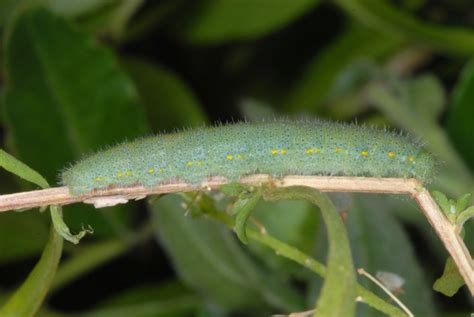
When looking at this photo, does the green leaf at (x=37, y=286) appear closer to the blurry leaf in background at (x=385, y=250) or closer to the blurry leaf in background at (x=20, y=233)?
the blurry leaf in background at (x=385, y=250)

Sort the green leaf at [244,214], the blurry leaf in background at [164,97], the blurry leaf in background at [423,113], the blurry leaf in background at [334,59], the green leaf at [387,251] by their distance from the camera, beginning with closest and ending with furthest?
→ the green leaf at [244,214] → the green leaf at [387,251] → the blurry leaf in background at [423,113] → the blurry leaf in background at [164,97] → the blurry leaf in background at [334,59]

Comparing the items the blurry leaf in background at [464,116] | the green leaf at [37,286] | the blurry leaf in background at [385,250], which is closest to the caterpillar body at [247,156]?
the green leaf at [37,286]

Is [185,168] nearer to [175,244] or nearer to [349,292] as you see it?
[349,292]

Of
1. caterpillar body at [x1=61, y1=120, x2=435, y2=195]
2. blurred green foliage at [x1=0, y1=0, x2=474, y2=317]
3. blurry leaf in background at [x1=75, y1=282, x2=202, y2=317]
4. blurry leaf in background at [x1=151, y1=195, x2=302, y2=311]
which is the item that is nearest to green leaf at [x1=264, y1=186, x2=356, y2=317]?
caterpillar body at [x1=61, y1=120, x2=435, y2=195]

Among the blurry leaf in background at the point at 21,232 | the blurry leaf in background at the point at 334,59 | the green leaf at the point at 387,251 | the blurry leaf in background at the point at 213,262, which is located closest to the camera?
the green leaf at the point at 387,251

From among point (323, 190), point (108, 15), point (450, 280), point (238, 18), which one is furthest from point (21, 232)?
point (450, 280)

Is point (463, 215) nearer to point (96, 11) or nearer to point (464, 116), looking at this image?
point (464, 116)

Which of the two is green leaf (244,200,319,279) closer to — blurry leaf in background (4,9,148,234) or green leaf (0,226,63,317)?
blurry leaf in background (4,9,148,234)
